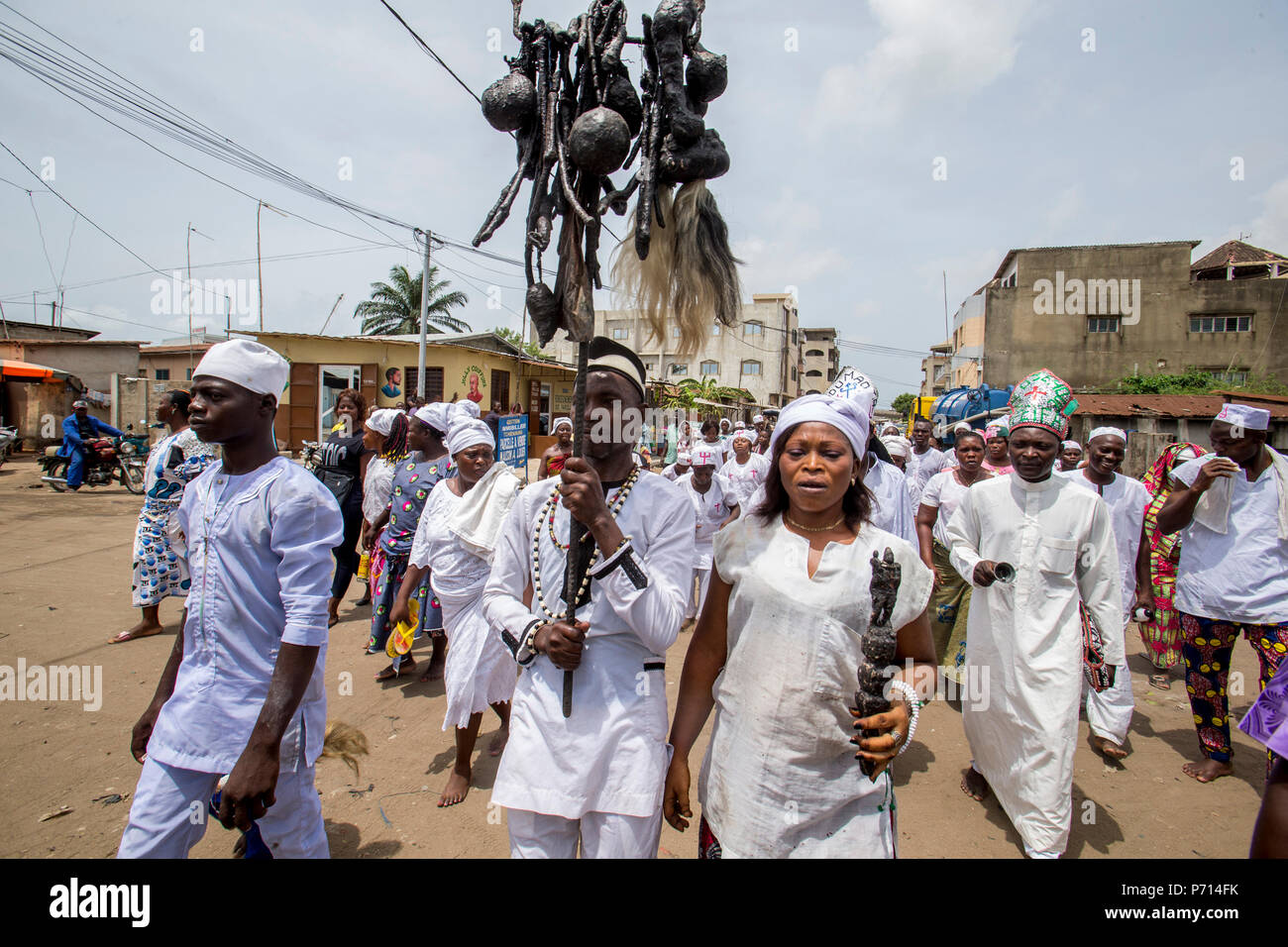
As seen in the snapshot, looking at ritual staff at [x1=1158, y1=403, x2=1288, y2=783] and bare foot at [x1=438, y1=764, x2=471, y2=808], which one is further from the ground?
ritual staff at [x1=1158, y1=403, x2=1288, y2=783]

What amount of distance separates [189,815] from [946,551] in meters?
5.02

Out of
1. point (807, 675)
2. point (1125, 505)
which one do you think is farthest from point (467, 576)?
point (1125, 505)

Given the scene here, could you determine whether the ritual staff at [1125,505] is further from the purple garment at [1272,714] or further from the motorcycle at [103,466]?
the motorcycle at [103,466]

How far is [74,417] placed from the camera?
13289mm

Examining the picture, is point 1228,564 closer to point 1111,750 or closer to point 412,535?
→ point 1111,750

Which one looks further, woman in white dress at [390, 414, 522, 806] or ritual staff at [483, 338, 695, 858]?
woman in white dress at [390, 414, 522, 806]

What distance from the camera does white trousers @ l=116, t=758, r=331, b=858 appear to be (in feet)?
6.47

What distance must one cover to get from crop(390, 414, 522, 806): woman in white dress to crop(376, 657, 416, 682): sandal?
1041 mm

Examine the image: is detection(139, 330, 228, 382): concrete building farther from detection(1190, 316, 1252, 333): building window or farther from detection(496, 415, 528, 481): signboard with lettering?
detection(1190, 316, 1252, 333): building window

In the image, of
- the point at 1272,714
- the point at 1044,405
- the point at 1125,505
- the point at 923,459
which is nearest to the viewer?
the point at 1272,714

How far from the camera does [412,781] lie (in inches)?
147

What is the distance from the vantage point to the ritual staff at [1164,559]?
15.3ft

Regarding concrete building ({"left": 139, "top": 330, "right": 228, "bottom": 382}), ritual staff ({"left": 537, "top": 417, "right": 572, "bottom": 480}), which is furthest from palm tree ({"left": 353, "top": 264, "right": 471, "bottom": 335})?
ritual staff ({"left": 537, "top": 417, "right": 572, "bottom": 480})
